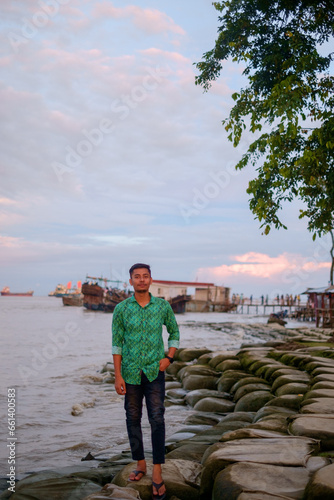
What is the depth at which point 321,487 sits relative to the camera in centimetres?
280

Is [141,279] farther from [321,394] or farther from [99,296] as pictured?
[99,296]

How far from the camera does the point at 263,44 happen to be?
38.7 ft

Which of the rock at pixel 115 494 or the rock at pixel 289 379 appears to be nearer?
the rock at pixel 115 494

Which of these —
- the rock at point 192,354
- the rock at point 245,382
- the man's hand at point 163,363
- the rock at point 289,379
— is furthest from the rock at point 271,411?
the rock at point 192,354

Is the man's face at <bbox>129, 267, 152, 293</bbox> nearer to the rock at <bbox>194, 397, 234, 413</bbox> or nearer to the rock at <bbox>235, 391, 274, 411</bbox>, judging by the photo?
the rock at <bbox>235, 391, 274, 411</bbox>

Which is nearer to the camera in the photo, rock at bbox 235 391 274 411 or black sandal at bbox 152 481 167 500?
black sandal at bbox 152 481 167 500

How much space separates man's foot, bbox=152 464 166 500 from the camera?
3.54m

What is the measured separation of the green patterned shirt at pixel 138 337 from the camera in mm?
3689

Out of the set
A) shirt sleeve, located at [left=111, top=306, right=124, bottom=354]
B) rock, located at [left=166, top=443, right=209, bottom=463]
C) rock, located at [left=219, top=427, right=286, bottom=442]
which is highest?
shirt sleeve, located at [left=111, top=306, right=124, bottom=354]

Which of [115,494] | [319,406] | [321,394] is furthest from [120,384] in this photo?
[321,394]

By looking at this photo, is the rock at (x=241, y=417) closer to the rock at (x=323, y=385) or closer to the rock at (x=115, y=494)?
the rock at (x=323, y=385)

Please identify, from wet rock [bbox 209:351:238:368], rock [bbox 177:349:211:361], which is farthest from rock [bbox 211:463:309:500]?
rock [bbox 177:349:211:361]

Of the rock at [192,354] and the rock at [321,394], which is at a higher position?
the rock at [321,394]

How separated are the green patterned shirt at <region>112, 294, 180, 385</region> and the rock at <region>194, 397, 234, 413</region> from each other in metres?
Result: 4.08
